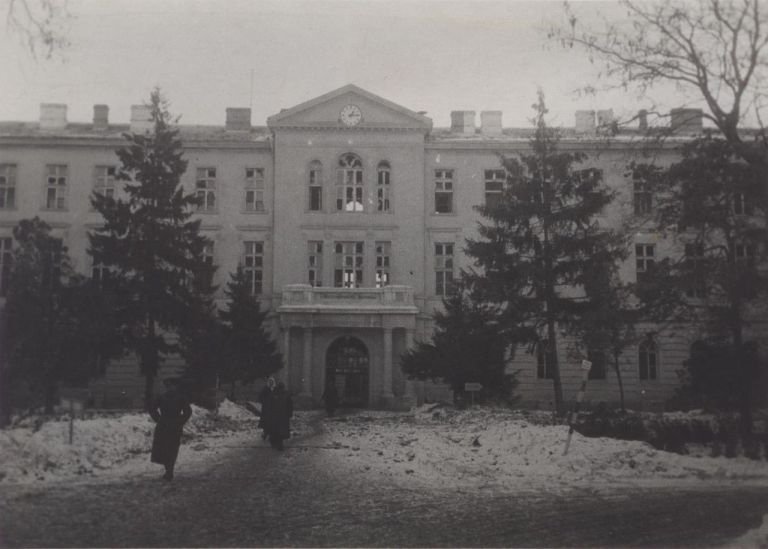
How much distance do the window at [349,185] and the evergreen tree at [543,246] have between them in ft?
41.8

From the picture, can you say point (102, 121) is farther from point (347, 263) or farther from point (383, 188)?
point (383, 188)

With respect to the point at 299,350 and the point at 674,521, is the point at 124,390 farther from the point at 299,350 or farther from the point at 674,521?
the point at 674,521

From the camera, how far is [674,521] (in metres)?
7.97

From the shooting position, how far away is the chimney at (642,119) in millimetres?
14062

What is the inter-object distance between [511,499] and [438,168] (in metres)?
26.0

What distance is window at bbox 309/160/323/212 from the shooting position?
3264cm

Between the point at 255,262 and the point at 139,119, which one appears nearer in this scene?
the point at 139,119

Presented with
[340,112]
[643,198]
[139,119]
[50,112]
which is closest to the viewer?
[50,112]

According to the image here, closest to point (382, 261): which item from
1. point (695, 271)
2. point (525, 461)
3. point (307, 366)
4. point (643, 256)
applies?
point (307, 366)

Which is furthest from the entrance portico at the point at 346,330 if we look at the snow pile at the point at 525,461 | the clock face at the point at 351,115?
the snow pile at the point at 525,461

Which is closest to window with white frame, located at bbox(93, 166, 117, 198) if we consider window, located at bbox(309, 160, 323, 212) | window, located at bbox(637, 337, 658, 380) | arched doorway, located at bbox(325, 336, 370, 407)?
window, located at bbox(309, 160, 323, 212)

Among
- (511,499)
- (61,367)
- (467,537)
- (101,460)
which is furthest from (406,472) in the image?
(61,367)

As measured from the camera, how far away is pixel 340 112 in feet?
106

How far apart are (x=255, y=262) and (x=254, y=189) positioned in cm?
343
